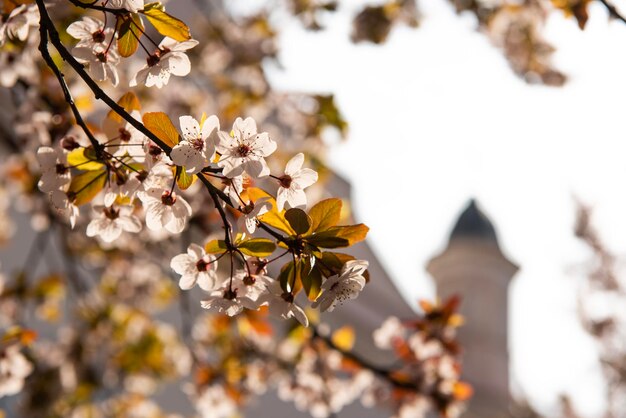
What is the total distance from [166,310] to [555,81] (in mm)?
3463

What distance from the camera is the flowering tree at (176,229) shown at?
0.91 metres

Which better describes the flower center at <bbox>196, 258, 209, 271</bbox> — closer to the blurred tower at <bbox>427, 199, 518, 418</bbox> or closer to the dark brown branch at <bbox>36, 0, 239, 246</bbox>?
the dark brown branch at <bbox>36, 0, 239, 246</bbox>

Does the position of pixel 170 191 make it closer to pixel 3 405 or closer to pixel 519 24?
pixel 519 24

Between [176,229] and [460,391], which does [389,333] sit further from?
[176,229]

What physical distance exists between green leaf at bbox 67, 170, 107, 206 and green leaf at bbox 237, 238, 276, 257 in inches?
10.4

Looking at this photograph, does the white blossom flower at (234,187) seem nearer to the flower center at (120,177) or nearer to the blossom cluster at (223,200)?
the blossom cluster at (223,200)

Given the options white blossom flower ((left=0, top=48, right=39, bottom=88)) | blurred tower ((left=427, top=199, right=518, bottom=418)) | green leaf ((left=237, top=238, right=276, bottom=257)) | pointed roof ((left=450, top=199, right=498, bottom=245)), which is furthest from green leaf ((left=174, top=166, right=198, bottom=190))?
pointed roof ((left=450, top=199, right=498, bottom=245))

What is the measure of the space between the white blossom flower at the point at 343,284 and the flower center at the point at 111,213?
0.37 metres

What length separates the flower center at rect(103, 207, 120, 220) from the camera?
109 cm

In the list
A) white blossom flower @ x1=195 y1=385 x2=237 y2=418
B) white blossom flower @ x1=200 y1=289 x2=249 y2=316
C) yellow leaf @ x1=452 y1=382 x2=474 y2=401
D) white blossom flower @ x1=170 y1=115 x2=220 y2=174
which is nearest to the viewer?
white blossom flower @ x1=170 y1=115 x2=220 y2=174

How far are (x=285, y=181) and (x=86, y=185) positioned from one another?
32 cm

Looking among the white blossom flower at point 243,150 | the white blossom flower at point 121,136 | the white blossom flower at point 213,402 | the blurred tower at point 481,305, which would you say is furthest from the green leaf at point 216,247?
the blurred tower at point 481,305

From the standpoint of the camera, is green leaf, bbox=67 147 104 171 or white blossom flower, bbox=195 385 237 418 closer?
green leaf, bbox=67 147 104 171

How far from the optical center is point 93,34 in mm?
991
